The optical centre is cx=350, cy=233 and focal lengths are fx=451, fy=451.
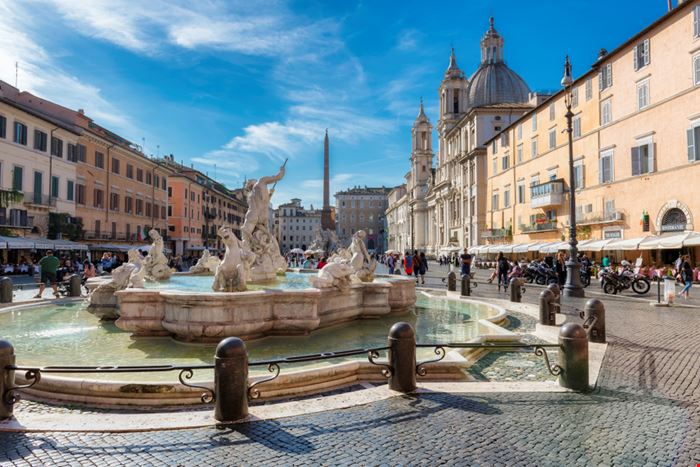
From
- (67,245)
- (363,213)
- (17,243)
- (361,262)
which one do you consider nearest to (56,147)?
(67,245)

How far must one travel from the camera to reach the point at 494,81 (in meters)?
60.7

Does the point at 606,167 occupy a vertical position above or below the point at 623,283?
above

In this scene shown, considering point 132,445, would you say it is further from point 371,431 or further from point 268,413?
point 371,431

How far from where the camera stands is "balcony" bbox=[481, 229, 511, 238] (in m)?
41.9

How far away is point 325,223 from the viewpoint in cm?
5284

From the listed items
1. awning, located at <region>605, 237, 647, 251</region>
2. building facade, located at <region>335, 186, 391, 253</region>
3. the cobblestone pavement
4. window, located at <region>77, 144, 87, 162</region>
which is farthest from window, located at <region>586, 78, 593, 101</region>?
building facade, located at <region>335, 186, 391, 253</region>

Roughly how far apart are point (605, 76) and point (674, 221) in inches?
420

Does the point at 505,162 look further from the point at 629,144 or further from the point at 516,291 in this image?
the point at 516,291

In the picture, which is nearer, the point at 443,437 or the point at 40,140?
the point at 443,437

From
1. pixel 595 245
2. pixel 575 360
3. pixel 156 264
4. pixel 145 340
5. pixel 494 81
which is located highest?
pixel 494 81

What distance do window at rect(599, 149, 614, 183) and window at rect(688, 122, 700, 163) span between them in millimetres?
6004

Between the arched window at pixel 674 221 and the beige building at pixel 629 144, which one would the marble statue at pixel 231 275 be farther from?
the arched window at pixel 674 221

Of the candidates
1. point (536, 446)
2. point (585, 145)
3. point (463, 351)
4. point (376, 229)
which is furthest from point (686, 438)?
point (376, 229)

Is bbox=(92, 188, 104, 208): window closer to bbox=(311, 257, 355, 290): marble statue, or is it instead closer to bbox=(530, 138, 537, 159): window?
bbox=(311, 257, 355, 290): marble statue
